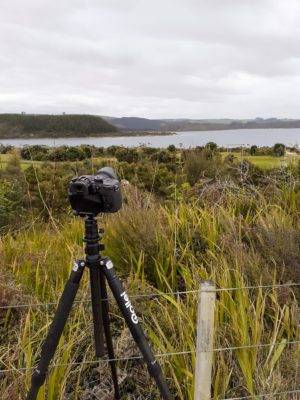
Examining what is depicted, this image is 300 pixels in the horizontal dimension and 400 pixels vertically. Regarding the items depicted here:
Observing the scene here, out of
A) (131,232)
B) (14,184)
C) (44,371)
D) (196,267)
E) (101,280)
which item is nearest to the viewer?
(44,371)

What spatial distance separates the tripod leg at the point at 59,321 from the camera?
1.89 m

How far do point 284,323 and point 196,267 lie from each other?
859 mm

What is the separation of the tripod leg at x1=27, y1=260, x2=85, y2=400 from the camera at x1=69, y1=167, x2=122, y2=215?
240 mm

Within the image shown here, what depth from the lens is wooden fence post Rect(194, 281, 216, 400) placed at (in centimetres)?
196

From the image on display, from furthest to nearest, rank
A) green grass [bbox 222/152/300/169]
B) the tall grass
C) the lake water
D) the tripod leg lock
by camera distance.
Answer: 1. green grass [bbox 222/152/300/169]
2. the lake water
3. the tall grass
4. the tripod leg lock

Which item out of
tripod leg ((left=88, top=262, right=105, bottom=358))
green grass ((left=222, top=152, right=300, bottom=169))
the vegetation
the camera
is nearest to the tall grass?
the vegetation

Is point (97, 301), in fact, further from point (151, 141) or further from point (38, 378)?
point (151, 141)

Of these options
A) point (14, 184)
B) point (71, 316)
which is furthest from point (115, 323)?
point (14, 184)

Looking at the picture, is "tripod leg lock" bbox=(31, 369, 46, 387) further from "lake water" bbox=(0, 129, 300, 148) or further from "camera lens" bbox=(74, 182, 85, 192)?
"lake water" bbox=(0, 129, 300, 148)

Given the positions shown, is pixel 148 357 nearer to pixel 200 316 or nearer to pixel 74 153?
pixel 200 316

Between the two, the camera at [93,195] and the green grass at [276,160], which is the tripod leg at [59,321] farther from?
the green grass at [276,160]

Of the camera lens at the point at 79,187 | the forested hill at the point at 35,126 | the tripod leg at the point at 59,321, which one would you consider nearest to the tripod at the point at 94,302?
the tripod leg at the point at 59,321

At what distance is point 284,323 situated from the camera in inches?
113

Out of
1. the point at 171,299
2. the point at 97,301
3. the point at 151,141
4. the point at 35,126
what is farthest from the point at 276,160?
the point at 97,301
